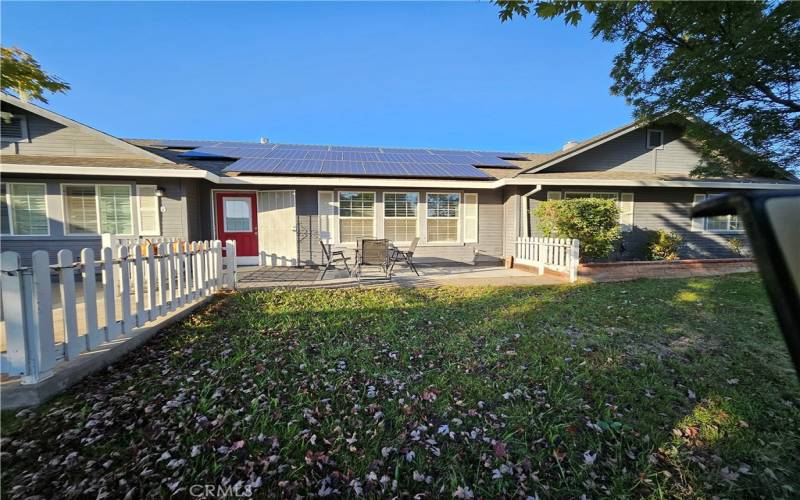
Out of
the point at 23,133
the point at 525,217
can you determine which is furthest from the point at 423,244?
the point at 23,133

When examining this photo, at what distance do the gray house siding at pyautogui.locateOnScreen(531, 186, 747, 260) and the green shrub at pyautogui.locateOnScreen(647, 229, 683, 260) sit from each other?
266 mm

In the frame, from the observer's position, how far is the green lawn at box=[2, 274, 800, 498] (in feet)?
6.11

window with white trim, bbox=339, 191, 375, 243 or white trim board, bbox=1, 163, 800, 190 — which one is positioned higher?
white trim board, bbox=1, 163, 800, 190

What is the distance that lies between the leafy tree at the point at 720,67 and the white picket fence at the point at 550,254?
10.1 ft

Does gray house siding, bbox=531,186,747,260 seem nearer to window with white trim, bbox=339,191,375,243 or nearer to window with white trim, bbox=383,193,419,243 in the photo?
window with white trim, bbox=383,193,419,243

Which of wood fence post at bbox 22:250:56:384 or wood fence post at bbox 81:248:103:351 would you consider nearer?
wood fence post at bbox 22:250:56:384

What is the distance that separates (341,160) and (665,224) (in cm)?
1085

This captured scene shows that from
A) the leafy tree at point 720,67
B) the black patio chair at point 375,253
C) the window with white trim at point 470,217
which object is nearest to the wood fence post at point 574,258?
the leafy tree at point 720,67

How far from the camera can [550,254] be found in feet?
27.6

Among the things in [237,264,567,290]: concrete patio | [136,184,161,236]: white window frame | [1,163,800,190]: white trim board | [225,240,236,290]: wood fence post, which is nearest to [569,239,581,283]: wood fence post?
[237,264,567,290]: concrete patio

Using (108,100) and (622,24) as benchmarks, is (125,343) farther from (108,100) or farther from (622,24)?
(108,100)

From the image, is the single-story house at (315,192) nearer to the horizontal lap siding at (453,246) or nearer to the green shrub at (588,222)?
the horizontal lap siding at (453,246)

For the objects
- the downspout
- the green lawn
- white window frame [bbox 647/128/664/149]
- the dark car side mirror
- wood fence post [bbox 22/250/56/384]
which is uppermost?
white window frame [bbox 647/128/664/149]

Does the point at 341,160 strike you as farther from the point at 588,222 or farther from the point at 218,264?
the point at 588,222
